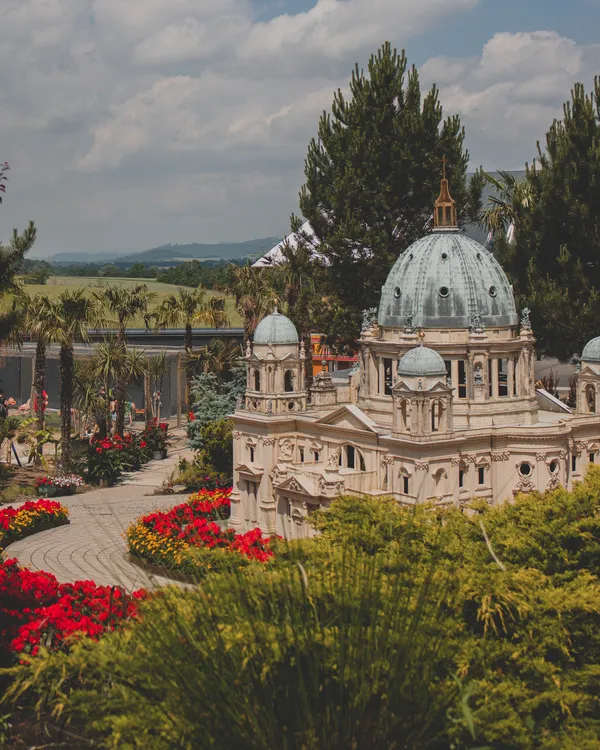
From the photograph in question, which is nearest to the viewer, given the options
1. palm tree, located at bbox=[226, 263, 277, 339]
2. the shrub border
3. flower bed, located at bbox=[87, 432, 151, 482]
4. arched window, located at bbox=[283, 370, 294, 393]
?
the shrub border

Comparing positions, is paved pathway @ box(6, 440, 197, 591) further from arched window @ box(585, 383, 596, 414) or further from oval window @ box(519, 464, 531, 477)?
arched window @ box(585, 383, 596, 414)

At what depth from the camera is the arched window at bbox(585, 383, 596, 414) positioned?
4831cm

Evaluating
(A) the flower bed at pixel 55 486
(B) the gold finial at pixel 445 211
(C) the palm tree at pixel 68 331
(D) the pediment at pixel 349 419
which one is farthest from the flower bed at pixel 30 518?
(B) the gold finial at pixel 445 211

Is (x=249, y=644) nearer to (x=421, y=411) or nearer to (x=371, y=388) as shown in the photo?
(x=421, y=411)

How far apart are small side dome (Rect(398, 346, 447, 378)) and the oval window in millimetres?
5226

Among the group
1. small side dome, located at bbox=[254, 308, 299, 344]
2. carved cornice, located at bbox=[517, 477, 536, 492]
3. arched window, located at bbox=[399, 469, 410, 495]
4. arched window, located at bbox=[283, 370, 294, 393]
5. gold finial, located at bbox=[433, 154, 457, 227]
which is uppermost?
gold finial, located at bbox=[433, 154, 457, 227]

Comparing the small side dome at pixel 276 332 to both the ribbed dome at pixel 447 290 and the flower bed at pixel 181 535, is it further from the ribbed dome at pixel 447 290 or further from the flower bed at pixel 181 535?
the flower bed at pixel 181 535

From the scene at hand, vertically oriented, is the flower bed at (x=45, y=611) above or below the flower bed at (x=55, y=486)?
above

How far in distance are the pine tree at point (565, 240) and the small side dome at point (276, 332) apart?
1541 centimetres

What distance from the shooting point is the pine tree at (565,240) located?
57.7 metres

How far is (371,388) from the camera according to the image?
48062mm

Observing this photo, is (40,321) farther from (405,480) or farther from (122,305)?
(405,480)

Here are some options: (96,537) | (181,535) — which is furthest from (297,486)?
(96,537)

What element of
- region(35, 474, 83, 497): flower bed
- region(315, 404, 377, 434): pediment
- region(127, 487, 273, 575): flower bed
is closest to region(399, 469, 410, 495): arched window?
region(315, 404, 377, 434): pediment
